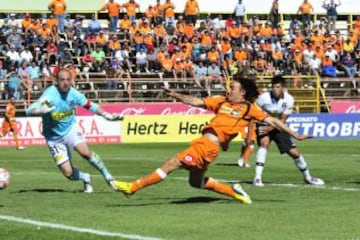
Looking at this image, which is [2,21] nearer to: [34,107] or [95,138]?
[95,138]

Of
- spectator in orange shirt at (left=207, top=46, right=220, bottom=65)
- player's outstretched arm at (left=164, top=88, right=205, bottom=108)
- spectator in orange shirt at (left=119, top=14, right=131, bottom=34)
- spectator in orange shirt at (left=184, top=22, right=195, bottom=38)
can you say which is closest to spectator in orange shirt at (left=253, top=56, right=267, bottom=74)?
spectator in orange shirt at (left=207, top=46, right=220, bottom=65)

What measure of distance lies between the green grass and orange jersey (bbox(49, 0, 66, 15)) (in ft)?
72.4

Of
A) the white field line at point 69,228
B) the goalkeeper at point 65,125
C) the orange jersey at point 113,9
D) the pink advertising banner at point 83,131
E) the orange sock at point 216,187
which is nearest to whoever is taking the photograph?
the white field line at point 69,228

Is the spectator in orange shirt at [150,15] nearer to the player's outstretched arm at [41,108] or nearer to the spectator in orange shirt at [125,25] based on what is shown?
the spectator in orange shirt at [125,25]

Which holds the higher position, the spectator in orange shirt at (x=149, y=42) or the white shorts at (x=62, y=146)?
the white shorts at (x=62, y=146)

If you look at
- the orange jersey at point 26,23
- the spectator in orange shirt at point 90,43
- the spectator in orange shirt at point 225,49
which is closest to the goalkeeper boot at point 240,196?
the spectator in orange shirt at point 90,43

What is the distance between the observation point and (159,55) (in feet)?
145

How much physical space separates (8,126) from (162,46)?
1159 cm

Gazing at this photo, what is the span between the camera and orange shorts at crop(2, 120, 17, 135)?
1383 inches

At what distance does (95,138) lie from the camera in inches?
1506

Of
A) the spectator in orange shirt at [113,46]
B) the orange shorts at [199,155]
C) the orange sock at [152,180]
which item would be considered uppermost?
the orange shorts at [199,155]

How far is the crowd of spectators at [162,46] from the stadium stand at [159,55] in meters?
0.04

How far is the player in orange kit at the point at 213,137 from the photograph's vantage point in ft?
46.3

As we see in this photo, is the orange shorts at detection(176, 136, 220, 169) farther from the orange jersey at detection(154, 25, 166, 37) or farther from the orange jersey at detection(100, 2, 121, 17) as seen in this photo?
the orange jersey at detection(100, 2, 121, 17)
